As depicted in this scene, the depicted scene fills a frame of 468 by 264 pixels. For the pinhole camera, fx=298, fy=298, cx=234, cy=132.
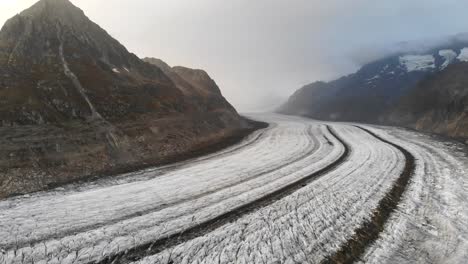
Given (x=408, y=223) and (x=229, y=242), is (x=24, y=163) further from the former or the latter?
(x=408, y=223)

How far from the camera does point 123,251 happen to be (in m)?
5.67

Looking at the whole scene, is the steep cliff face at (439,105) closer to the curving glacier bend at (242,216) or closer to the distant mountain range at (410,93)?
the distant mountain range at (410,93)

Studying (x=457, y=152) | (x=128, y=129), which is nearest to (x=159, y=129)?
(x=128, y=129)

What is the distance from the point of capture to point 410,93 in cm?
6256

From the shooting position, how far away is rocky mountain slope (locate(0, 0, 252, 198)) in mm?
13344

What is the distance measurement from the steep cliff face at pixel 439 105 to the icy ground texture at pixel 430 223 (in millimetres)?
23522

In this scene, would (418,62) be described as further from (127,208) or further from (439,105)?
(127,208)

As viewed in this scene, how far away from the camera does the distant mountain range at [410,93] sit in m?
40.3

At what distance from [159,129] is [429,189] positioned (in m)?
16.0

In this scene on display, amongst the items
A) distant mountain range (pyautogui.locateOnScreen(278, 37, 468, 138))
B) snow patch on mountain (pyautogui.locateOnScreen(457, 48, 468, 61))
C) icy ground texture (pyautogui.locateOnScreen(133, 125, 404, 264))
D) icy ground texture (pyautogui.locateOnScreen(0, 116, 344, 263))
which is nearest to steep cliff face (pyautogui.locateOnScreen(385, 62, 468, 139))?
distant mountain range (pyautogui.locateOnScreen(278, 37, 468, 138))

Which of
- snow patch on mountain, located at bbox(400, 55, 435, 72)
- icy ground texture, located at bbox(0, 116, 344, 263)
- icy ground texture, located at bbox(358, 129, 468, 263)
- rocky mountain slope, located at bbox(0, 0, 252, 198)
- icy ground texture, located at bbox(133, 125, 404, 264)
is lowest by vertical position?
icy ground texture, located at bbox(358, 129, 468, 263)

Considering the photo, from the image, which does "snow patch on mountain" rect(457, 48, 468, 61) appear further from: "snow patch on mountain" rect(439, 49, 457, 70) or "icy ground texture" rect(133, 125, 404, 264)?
"icy ground texture" rect(133, 125, 404, 264)

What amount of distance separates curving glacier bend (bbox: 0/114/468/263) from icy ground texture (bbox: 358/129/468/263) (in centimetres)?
3

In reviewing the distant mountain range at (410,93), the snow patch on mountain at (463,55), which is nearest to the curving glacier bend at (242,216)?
the distant mountain range at (410,93)
